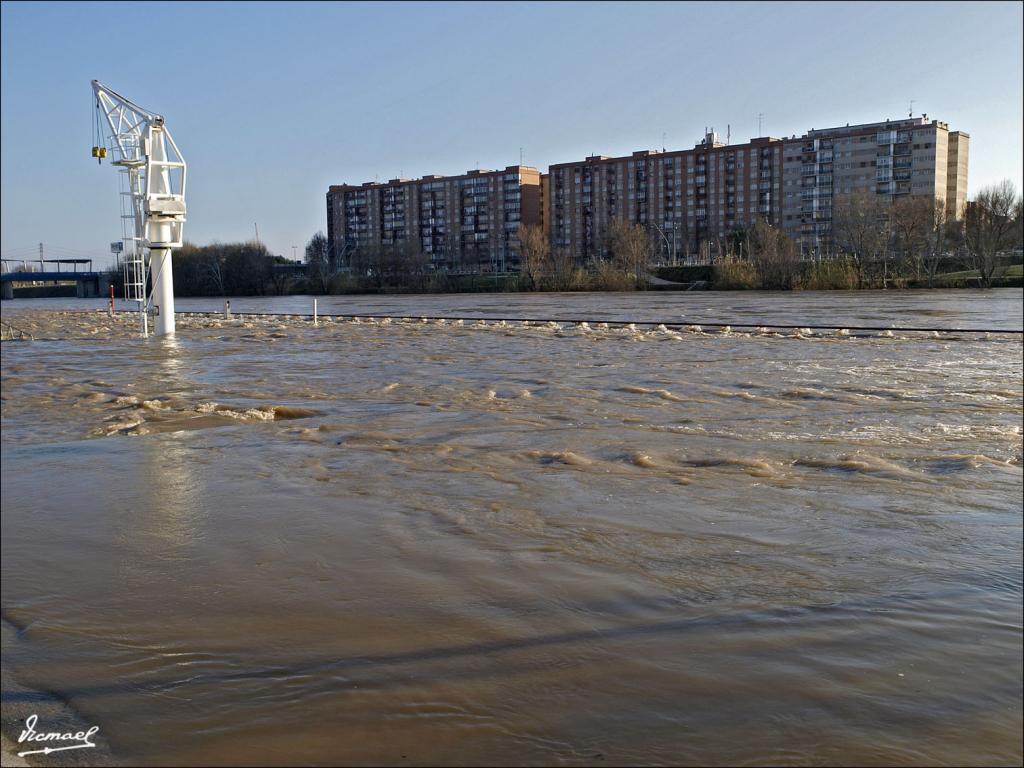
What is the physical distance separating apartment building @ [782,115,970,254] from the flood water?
96064 millimetres

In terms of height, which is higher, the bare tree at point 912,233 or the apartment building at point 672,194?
the apartment building at point 672,194

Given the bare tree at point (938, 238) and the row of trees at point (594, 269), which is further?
the row of trees at point (594, 269)

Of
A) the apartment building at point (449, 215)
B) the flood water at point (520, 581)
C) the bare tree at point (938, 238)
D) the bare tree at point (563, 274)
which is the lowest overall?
the flood water at point (520, 581)

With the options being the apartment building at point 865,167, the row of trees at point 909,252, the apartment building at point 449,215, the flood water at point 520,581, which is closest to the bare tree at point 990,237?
the row of trees at point 909,252

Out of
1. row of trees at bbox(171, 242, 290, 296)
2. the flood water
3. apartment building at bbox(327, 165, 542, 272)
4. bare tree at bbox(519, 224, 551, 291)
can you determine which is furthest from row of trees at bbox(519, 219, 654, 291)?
the flood water

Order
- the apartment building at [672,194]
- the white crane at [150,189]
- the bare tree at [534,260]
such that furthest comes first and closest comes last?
the apartment building at [672,194] → the bare tree at [534,260] → the white crane at [150,189]

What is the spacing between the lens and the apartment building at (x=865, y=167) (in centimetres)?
10206

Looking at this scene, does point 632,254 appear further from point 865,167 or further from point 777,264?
point 865,167

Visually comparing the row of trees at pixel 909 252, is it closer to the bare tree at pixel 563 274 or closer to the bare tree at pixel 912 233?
the bare tree at pixel 912 233

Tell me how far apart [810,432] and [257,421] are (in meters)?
5.27

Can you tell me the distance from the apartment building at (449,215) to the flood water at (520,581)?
116 metres

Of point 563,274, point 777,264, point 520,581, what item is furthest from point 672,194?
point 520,581

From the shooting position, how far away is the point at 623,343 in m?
20.3

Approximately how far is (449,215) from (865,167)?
198 feet
